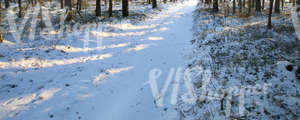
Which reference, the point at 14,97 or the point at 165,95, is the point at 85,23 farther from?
the point at 165,95

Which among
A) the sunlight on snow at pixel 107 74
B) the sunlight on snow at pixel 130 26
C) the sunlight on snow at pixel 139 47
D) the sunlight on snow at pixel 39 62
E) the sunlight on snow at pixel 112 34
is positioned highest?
the sunlight on snow at pixel 130 26

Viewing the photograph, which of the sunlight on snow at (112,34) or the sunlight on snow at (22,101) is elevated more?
the sunlight on snow at (112,34)

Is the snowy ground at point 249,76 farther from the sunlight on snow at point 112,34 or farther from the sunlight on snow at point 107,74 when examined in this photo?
the sunlight on snow at point 112,34

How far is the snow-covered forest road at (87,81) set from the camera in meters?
6.84

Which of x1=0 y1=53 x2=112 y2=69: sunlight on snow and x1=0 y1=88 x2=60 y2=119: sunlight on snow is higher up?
x1=0 y1=53 x2=112 y2=69: sunlight on snow

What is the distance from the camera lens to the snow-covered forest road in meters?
6.84

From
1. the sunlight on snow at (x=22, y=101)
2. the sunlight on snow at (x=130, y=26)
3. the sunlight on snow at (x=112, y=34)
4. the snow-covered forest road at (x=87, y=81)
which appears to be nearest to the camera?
the sunlight on snow at (x=22, y=101)

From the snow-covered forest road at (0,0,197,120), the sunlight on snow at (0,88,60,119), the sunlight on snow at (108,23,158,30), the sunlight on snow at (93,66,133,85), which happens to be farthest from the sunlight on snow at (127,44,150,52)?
the sunlight on snow at (0,88,60,119)

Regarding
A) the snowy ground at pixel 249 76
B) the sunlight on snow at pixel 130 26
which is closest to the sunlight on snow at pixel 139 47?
the snowy ground at pixel 249 76

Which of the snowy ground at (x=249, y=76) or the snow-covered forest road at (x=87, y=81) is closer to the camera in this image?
the snowy ground at (x=249, y=76)

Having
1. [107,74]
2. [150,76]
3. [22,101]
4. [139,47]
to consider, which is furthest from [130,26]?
[22,101]

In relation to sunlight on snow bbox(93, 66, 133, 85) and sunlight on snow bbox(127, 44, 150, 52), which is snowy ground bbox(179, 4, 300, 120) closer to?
sunlight on snow bbox(127, 44, 150, 52)

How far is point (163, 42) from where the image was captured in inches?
589

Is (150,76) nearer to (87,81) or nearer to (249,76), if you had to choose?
(87,81)
